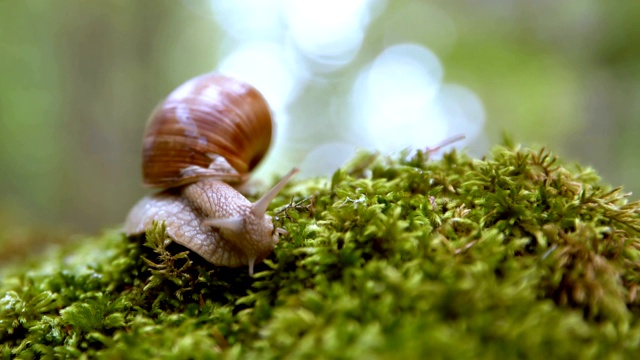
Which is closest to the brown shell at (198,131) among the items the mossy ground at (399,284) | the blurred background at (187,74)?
the mossy ground at (399,284)

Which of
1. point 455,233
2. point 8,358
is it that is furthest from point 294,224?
point 8,358

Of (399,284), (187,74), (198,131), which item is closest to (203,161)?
(198,131)

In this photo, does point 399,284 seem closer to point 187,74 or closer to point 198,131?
point 198,131

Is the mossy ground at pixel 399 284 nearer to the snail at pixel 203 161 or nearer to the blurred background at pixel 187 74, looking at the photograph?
the snail at pixel 203 161

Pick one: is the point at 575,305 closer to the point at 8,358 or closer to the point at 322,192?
the point at 322,192

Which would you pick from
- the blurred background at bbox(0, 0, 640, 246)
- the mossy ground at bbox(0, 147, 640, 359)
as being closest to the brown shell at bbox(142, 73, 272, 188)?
the mossy ground at bbox(0, 147, 640, 359)
